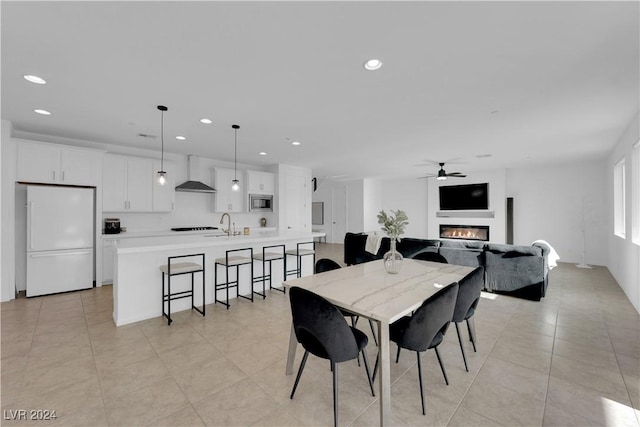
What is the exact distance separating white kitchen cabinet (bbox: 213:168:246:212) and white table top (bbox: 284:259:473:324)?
4482 mm

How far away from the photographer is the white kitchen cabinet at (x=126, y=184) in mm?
4840

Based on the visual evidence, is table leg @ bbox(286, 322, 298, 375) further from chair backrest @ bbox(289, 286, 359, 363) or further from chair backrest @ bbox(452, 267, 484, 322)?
chair backrest @ bbox(452, 267, 484, 322)

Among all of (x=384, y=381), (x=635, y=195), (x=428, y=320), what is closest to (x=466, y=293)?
(x=428, y=320)

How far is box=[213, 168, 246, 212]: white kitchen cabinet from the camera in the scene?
6184mm

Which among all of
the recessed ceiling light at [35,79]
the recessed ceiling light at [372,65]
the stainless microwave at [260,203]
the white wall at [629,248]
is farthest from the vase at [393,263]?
the stainless microwave at [260,203]

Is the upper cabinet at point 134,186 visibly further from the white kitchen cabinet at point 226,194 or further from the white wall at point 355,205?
the white wall at point 355,205

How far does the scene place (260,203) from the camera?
22.4ft

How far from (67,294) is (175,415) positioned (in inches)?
155

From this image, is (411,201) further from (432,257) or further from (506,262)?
(432,257)

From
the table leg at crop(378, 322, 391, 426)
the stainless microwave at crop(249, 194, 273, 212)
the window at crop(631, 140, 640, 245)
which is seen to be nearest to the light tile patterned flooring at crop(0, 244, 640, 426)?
the table leg at crop(378, 322, 391, 426)

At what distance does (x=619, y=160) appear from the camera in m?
4.63

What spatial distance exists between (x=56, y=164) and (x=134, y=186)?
110cm

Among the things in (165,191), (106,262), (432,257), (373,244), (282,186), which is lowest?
(106,262)

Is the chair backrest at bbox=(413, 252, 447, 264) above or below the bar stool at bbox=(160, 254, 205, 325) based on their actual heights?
above
